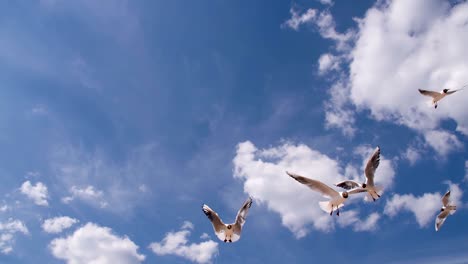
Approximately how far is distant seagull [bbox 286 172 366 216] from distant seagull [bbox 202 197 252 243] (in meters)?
2.51

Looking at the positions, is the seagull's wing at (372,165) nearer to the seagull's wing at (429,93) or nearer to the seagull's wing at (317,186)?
the seagull's wing at (317,186)

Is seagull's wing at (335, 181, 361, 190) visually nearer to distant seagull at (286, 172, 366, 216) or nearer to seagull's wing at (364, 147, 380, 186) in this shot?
distant seagull at (286, 172, 366, 216)

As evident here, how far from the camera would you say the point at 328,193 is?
747 inches

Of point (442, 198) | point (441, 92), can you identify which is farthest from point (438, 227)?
point (441, 92)

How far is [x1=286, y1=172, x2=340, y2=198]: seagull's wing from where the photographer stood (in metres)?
18.4

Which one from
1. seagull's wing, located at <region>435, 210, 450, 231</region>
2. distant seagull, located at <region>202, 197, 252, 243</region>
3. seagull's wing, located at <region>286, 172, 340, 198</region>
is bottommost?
distant seagull, located at <region>202, 197, 252, 243</region>

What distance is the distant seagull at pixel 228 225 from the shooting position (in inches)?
754

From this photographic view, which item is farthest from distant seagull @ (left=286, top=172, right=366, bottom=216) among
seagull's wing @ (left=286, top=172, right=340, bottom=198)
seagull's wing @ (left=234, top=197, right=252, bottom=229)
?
seagull's wing @ (left=234, top=197, right=252, bottom=229)

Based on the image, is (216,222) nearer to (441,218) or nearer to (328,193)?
(328,193)

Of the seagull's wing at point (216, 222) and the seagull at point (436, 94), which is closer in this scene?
the seagull's wing at point (216, 222)

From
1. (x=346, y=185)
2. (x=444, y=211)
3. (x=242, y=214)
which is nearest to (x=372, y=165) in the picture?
(x=346, y=185)

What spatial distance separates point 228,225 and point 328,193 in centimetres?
470

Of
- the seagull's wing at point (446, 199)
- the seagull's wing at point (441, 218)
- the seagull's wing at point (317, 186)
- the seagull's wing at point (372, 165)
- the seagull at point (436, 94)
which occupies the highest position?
the seagull at point (436, 94)

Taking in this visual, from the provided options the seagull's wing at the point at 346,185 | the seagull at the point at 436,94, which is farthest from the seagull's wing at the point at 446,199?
the seagull's wing at the point at 346,185
